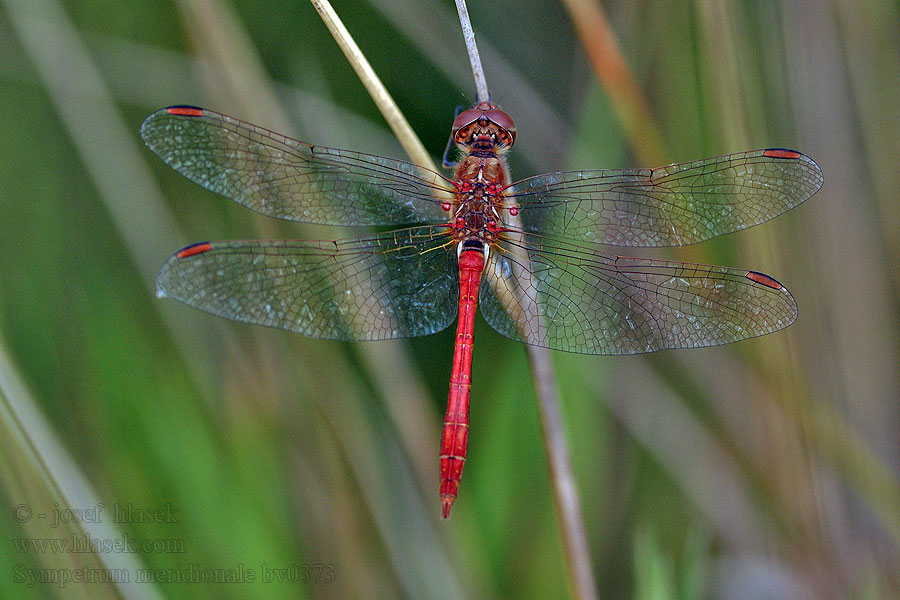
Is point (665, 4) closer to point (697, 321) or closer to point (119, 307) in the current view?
point (697, 321)

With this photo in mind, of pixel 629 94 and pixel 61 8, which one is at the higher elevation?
pixel 61 8

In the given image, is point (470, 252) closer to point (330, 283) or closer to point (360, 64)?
point (330, 283)

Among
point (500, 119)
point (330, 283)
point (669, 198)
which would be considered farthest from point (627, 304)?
point (330, 283)

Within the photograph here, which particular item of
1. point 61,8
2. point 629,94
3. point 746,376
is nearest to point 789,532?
point 746,376

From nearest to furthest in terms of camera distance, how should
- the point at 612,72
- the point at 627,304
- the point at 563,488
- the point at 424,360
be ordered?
the point at 563,488, the point at 627,304, the point at 612,72, the point at 424,360

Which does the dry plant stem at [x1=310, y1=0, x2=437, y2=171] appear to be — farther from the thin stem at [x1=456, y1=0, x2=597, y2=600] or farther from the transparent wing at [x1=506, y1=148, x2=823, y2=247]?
the transparent wing at [x1=506, y1=148, x2=823, y2=247]
